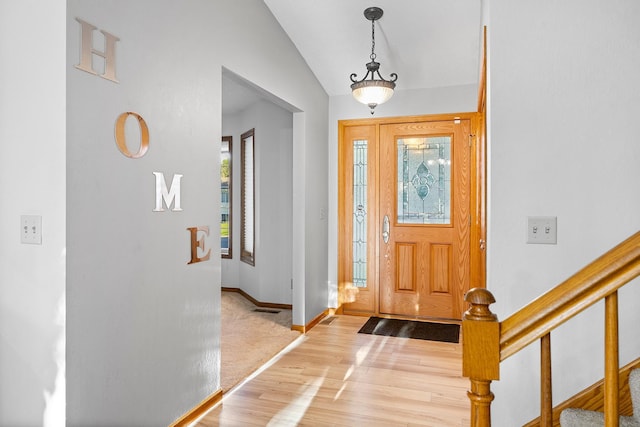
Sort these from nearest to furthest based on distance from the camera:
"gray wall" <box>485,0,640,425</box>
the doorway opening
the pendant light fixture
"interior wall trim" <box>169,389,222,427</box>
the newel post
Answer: the newel post → "gray wall" <box>485,0,640,425</box> → "interior wall trim" <box>169,389,222,427</box> → the pendant light fixture → the doorway opening

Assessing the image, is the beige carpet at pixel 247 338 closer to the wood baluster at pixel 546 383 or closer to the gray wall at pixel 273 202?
the gray wall at pixel 273 202

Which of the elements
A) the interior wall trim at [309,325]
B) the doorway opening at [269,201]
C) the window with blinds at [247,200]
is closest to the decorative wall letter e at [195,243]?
the interior wall trim at [309,325]

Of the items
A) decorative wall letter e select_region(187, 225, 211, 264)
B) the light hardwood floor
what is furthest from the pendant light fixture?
the light hardwood floor

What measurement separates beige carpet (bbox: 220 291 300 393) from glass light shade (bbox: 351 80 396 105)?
7.18 ft

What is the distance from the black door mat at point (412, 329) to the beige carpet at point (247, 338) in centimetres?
80

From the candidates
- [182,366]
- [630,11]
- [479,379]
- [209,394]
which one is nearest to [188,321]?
[182,366]

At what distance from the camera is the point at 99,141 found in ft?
5.84

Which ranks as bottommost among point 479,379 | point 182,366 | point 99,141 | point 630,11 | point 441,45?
point 182,366

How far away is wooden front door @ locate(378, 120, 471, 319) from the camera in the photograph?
4.39 meters

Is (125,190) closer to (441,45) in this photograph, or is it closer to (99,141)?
(99,141)

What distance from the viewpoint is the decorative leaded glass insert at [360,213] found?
472 cm

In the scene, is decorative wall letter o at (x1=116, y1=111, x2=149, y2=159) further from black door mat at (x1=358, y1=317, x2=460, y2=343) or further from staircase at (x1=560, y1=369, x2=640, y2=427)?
black door mat at (x1=358, y1=317, x2=460, y2=343)

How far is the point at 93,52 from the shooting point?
1.74m

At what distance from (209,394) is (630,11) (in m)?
2.88
